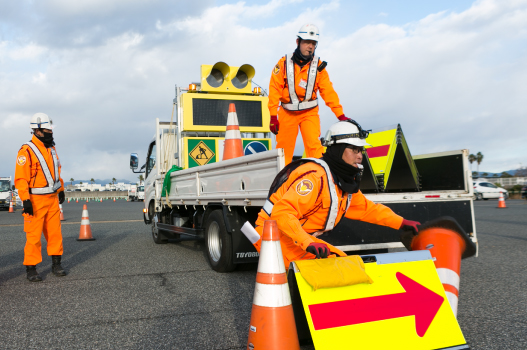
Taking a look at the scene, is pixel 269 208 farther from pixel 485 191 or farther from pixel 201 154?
pixel 485 191

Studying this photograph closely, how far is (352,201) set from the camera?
11.3ft

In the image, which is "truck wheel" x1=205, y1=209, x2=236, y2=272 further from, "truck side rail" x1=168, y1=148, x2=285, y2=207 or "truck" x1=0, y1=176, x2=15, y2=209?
"truck" x1=0, y1=176, x2=15, y2=209

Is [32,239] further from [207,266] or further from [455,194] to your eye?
[455,194]

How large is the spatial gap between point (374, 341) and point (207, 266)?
404 centimetres

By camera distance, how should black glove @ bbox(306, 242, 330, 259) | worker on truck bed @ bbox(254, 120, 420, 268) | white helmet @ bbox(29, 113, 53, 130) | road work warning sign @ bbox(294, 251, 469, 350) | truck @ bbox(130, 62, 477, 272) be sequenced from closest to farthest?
road work warning sign @ bbox(294, 251, 469, 350), black glove @ bbox(306, 242, 330, 259), worker on truck bed @ bbox(254, 120, 420, 268), truck @ bbox(130, 62, 477, 272), white helmet @ bbox(29, 113, 53, 130)

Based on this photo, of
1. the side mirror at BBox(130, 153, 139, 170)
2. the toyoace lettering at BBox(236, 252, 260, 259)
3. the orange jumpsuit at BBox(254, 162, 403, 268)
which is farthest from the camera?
the side mirror at BBox(130, 153, 139, 170)

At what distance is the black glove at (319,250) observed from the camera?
2465 millimetres

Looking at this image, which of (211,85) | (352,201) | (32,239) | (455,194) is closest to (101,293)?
(32,239)

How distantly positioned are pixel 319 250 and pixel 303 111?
2.78 m

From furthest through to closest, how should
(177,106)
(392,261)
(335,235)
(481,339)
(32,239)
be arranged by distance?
(177,106), (32,239), (335,235), (481,339), (392,261)

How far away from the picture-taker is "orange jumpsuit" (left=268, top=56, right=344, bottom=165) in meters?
4.92

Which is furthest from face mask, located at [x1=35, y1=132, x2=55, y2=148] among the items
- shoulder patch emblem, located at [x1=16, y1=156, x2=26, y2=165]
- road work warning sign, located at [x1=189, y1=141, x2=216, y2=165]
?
road work warning sign, located at [x1=189, y1=141, x2=216, y2=165]

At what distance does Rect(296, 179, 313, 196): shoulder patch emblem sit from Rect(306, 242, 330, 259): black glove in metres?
0.41

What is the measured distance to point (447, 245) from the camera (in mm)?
3102
